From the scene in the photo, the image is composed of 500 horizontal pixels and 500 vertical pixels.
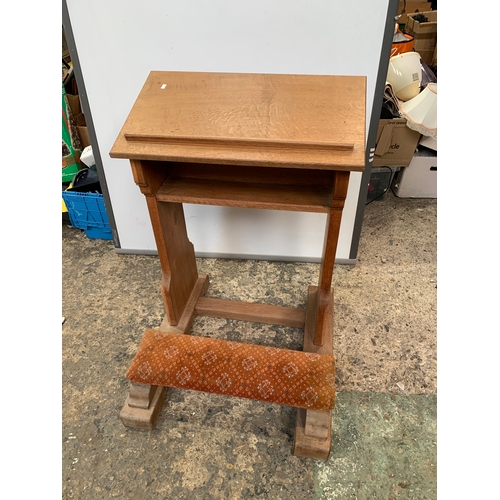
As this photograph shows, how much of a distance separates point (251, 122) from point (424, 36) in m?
2.51

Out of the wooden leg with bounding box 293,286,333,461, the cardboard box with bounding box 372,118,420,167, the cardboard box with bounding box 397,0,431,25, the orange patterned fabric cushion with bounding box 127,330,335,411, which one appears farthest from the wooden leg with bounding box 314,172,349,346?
the cardboard box with bounding box 397,0,431,25

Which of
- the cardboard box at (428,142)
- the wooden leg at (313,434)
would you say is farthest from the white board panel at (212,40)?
the wooden leg at (313,434)

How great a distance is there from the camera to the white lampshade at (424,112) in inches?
88.7

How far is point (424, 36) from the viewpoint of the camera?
299 cm

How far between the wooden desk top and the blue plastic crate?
38.4 inches

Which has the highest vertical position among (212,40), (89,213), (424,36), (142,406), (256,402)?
(212,40)

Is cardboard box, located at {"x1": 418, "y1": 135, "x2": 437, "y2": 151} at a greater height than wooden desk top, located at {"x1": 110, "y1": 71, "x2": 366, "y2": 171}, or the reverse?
wooden desk top, located at {"x1": 110, "y1": 71, "x2": 366, "y2": 171}

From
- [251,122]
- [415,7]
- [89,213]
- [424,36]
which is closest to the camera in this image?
[251,122]

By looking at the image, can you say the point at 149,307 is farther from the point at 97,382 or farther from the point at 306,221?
the point at 306,221

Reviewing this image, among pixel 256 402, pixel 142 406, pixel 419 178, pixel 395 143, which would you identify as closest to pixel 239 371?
pixel 256 402

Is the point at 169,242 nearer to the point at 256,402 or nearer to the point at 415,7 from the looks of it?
the point at 256,402

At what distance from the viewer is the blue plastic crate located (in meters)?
2.18

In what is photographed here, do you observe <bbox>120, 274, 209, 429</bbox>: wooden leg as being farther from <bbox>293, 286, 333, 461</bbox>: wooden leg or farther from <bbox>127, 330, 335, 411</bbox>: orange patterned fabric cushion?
<bbox>293, 286, 333, 461</bbox>: wooden leg

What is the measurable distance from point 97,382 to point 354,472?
1066 millimetres
